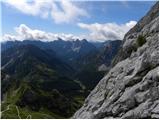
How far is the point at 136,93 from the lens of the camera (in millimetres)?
29531

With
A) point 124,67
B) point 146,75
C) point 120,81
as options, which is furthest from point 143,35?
point 146,75

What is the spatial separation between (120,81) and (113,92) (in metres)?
1.59

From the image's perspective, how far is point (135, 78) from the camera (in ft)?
110

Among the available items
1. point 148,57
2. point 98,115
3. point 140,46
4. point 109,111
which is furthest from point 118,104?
point 140,46

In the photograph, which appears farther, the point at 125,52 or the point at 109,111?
the point at 125,52

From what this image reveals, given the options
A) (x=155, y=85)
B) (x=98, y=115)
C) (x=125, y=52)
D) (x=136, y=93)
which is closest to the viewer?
(x=155, y=85)

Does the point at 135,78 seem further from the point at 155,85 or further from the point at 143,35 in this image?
the point at 143,35

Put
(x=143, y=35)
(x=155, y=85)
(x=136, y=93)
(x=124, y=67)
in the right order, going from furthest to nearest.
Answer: (x=143, y=35)
(x=124, y=67)
(x=136, y=93)
(x=155, y=85)

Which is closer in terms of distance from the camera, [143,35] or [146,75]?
[146,75]

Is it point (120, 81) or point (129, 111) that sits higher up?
point (120, 81)

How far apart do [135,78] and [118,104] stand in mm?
3829

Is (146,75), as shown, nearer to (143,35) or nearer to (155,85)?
(155,85)

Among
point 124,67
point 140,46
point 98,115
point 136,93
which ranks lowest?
point 98,115

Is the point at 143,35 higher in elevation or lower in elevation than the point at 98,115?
higher
